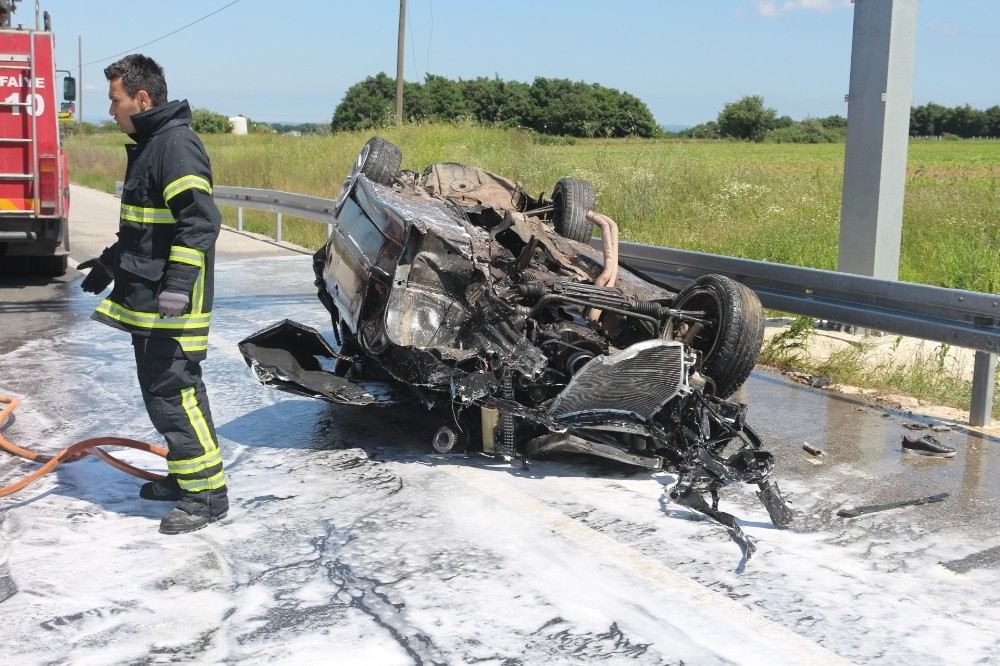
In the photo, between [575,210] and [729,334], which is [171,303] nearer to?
[729,334]

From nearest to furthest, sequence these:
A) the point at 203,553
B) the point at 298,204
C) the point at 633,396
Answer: the point at 203,553 < the point at 633,396 < the point at 298,204

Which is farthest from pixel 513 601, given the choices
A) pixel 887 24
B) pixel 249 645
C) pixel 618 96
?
pixel 618 96

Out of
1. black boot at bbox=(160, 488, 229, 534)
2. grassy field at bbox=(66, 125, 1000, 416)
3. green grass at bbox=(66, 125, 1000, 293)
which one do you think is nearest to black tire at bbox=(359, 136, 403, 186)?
grassy field at bbox=(66, 125, 1000, 416)

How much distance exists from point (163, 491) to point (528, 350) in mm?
1904

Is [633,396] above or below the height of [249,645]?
above

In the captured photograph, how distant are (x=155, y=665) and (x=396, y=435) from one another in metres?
2.99

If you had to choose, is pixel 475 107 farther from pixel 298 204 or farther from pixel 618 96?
pixel 298 204

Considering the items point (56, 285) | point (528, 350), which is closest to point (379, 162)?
point (528, 350)

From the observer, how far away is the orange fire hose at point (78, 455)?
519 cm

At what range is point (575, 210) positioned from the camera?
805cm

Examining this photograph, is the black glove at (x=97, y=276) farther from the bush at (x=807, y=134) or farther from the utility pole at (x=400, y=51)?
the bush at (x=807, y=134)

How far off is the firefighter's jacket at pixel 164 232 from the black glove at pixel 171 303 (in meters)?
0.05

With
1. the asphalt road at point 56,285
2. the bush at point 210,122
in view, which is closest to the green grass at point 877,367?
the asphalt road at point 56,285

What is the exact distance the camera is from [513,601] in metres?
3.97
